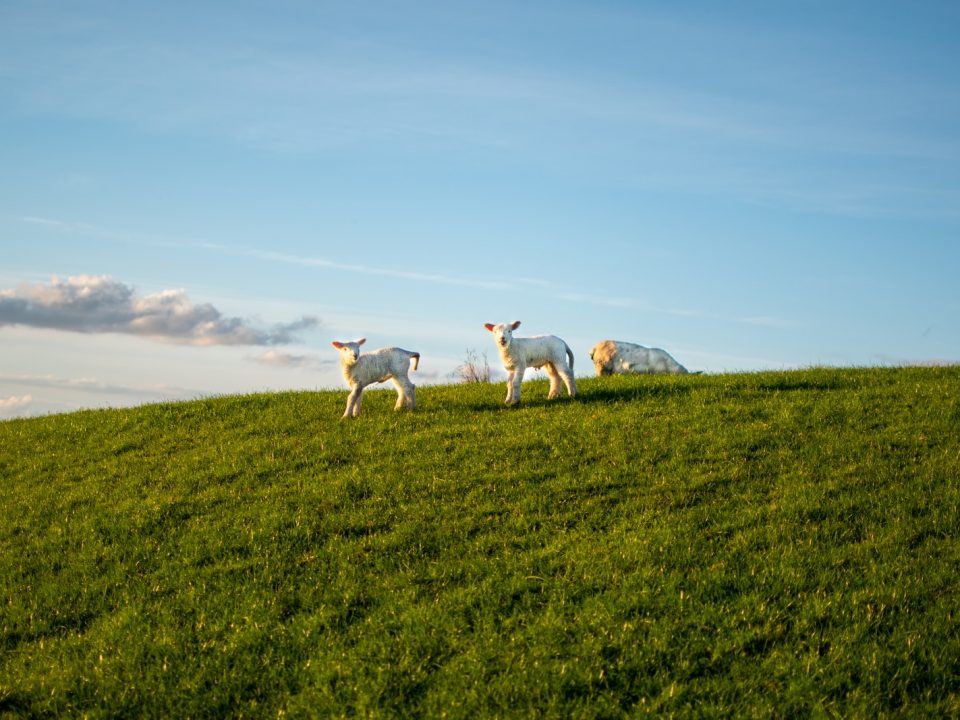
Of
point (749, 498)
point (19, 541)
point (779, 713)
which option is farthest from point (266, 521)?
point (779, 713)

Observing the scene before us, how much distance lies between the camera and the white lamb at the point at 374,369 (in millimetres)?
22703

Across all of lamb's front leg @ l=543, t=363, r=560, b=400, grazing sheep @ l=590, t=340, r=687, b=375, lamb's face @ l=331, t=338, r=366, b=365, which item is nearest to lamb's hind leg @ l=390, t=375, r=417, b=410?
lamb's face @ l=331, t=338, r=366, b=365

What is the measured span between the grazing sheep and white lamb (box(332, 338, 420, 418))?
9.09 metres

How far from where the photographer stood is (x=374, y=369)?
23.0 m

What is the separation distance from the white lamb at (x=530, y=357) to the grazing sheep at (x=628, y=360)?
20.5ft

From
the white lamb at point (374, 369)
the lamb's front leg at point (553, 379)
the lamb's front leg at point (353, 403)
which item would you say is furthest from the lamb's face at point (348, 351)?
the lamb's front leg at point (553, 379)

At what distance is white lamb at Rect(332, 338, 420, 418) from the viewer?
74.5 ft

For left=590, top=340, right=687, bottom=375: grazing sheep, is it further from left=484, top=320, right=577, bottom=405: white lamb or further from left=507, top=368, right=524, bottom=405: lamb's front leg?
left=507, top=368, right=524, bottom=405: lamb's front leg

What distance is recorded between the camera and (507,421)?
73.2 feet

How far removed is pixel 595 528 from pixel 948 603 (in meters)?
5.37

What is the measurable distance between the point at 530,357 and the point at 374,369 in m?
4.05

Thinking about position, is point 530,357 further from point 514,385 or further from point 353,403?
point 353,403

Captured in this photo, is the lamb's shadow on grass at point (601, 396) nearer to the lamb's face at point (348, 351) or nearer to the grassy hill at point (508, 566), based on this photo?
the grassy hill at point (508, 566)

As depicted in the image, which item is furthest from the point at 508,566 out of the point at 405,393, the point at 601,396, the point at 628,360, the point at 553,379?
the point at 628,360
